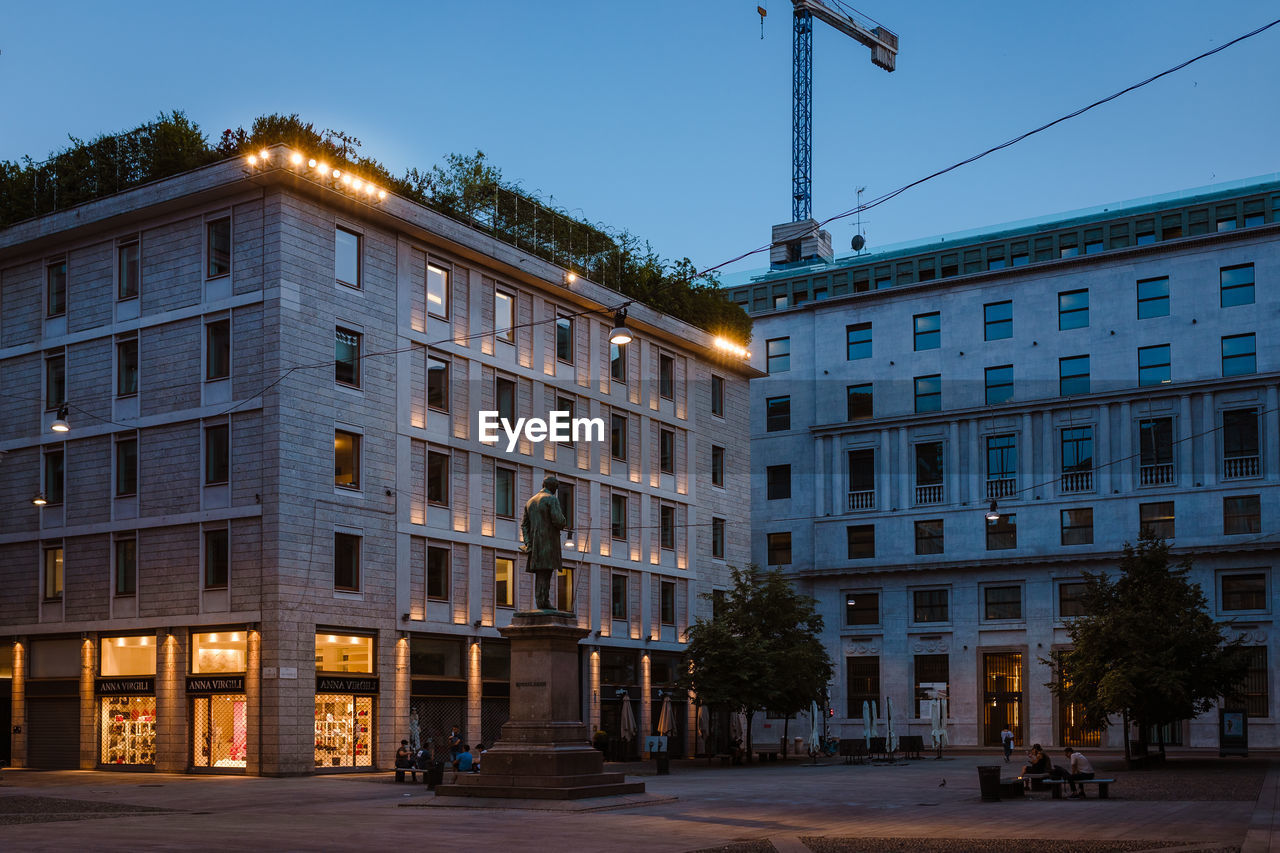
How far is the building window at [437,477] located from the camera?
4855cm

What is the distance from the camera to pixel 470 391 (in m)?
50.3

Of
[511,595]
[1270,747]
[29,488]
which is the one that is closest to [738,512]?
[511,595]

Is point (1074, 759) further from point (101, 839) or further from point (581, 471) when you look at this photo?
point (581, 471)

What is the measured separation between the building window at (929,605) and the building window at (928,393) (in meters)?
10.1

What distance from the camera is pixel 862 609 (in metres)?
78.3

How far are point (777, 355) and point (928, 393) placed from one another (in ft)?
32.8

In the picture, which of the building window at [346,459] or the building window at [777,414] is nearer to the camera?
the building window at [346,459]

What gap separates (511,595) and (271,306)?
48.7ft

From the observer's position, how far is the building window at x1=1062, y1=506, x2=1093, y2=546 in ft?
236

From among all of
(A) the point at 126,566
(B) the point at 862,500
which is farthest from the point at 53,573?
(B) the point at 862,500

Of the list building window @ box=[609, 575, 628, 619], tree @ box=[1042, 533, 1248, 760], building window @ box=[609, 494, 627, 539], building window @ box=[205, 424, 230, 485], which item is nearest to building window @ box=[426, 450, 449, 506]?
building window @ box=[205, 424, 230, 485]

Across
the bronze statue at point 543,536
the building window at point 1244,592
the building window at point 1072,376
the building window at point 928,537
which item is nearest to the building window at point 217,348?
the bronze statue at point 543,536

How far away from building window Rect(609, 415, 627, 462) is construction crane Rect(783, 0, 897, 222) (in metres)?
71.7

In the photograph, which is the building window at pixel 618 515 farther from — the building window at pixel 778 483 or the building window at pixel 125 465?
the building window at pixel 778 483
